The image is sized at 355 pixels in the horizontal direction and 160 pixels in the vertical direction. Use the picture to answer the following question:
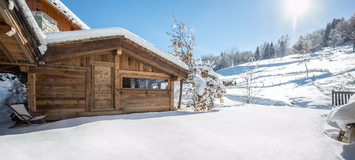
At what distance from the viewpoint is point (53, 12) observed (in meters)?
9.47

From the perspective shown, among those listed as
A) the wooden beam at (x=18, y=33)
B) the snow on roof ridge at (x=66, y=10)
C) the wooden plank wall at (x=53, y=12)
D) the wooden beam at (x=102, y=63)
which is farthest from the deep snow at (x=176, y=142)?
the snow on roof ridge at (x=66, y=10)

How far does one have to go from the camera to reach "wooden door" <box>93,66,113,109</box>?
6629 millimetres

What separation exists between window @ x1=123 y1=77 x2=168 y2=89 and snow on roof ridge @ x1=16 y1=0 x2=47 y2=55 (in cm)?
313

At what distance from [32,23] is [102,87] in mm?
3193

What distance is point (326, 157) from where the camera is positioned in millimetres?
2229

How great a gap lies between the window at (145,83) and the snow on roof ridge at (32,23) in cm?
313

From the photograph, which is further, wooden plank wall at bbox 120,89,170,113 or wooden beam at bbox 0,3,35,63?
wooden plank wall at bbox 120,89,170,113

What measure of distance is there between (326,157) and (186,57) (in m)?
10.5

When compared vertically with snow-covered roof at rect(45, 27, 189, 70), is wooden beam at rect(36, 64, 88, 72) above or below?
below

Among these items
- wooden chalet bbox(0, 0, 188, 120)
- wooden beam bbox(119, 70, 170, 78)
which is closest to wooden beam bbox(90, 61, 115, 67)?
wooden chalet bbox(0, 0, 188, 120)

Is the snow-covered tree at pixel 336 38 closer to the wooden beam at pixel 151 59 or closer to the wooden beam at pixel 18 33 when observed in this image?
the wooden beam at pixel 151 59

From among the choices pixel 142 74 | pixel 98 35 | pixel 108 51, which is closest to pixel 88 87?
pixel 108 51

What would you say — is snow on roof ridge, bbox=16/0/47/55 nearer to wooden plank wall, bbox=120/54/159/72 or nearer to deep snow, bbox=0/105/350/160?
wooden plank wall, bbox=120/54/159/72

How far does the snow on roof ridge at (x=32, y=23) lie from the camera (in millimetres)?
3664
